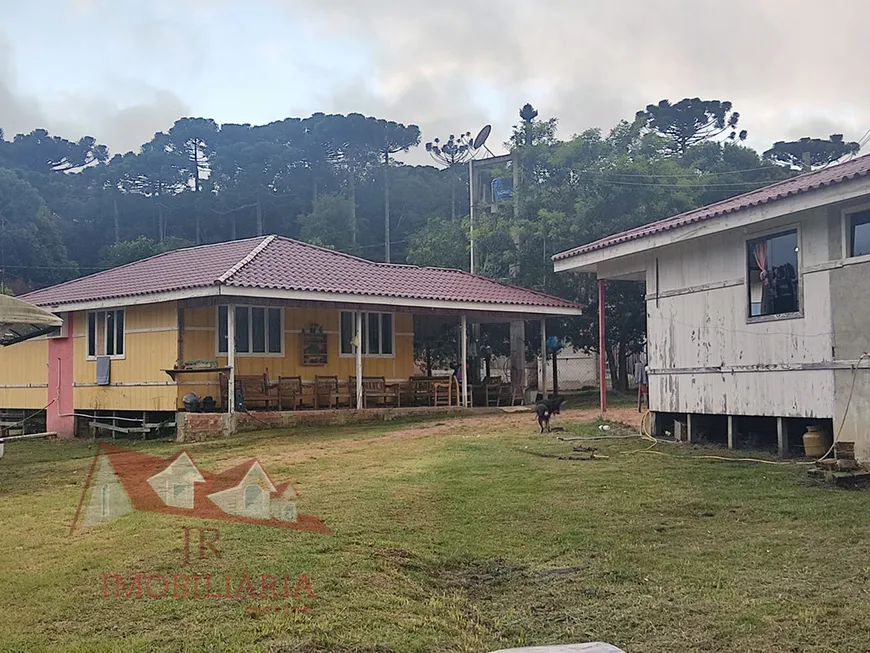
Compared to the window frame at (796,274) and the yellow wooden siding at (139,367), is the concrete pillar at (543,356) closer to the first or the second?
the yellow wooden siding at (139,367)

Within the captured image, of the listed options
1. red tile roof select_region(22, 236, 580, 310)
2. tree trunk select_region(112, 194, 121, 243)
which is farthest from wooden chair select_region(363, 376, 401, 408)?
tree trunk select_region(112, 194, 121, 243)

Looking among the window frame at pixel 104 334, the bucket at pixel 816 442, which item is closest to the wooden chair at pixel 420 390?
the window frame at pixel 104 334

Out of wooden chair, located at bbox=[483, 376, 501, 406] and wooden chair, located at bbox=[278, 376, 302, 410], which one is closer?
wooden chair, located at bbox=[278, 376, 302, 410]

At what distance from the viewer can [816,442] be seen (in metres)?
10.3

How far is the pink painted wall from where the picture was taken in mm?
18828

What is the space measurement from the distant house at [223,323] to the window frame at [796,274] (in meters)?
8.04

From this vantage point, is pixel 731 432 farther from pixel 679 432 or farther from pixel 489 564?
pixel 489 564

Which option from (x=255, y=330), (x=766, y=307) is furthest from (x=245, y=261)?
(x=766, y=307)

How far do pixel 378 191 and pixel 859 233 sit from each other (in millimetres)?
42448

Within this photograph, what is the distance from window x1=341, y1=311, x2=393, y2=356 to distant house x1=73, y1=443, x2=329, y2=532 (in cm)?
794

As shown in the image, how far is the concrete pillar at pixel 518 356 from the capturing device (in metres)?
22.5

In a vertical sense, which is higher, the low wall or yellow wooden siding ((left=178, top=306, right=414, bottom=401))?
yellow wooden siding ((left=178, top=306, right=414, bottom=401))

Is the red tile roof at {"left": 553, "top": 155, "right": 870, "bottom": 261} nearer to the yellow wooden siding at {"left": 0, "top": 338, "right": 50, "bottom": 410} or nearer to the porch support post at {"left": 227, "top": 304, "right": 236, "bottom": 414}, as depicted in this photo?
the porch support post at {"left": 227, "top": 304, "right": 236, "bottom": 414}

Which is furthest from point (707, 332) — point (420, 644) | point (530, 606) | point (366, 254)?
point (366, 254)
